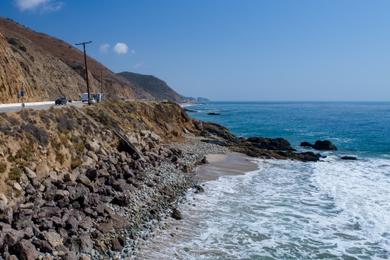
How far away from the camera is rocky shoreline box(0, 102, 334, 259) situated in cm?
1341

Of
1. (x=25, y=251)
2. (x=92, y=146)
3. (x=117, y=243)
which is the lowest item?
(x=117, y=243)

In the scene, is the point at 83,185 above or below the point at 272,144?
above

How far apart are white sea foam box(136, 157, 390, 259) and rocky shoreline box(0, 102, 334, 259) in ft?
4.71

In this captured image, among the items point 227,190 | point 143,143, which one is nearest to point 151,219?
point 227,190

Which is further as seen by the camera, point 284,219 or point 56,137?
point 56,137

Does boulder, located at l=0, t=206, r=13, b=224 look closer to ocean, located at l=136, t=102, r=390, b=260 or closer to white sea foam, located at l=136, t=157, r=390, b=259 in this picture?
white sea foam, located at l=136, t=157, r=390, b=259

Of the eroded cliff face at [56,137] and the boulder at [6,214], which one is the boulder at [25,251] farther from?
the eroded cliff face at [56,137]

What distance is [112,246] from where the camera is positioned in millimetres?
13922

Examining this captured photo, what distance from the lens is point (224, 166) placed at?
31.7 meters

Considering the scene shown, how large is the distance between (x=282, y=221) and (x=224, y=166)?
44.4 ft

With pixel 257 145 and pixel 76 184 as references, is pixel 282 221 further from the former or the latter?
pixel 257 145

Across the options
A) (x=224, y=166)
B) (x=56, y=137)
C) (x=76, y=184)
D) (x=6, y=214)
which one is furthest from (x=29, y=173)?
(x=224, y=166)

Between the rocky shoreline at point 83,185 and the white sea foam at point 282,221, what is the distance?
1436 mm

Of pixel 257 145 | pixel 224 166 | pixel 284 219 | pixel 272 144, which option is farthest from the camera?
pixel 272 144
